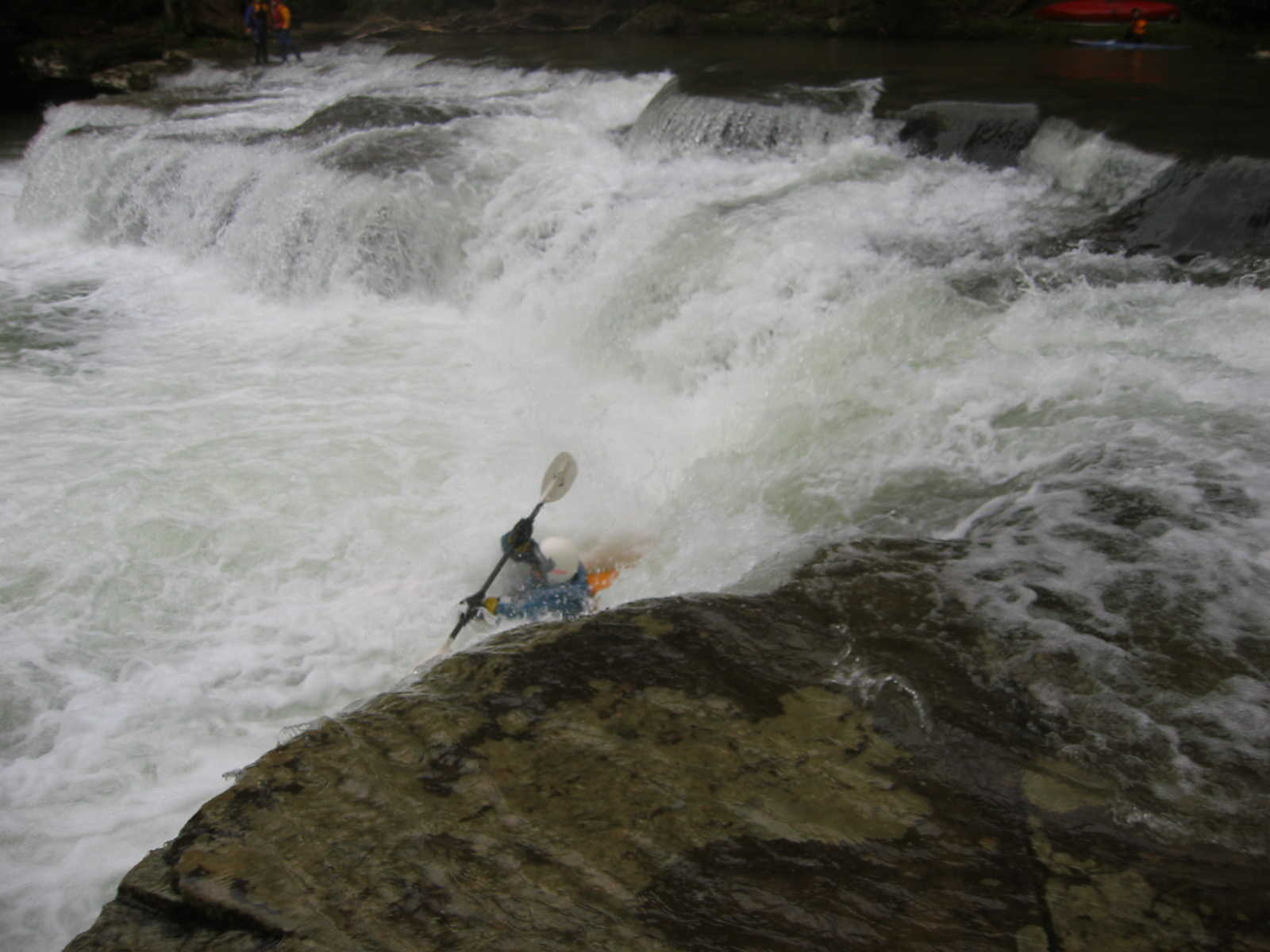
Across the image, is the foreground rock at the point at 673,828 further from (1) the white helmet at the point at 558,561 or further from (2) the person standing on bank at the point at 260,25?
(2) the person standing on bank at the point at 260,25

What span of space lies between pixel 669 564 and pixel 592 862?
1.75 metres

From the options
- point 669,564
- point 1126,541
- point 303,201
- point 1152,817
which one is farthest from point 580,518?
point 303,201

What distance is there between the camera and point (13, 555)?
3932mm

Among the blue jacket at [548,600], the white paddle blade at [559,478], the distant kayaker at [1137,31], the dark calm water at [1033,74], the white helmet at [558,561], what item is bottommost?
the blue jacket at [548,600]

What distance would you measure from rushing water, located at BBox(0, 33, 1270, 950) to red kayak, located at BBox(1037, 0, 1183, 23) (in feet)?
15.8

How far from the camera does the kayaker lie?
2.91m

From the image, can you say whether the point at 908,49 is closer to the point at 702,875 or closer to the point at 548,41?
the point at 548,41

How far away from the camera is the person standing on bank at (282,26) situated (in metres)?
15.3

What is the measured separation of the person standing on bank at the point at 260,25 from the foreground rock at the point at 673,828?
15.7 metres

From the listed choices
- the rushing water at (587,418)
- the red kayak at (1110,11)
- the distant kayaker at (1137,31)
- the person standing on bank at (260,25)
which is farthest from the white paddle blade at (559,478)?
the person standing on bank at (260,25)

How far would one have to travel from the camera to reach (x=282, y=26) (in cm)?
1538

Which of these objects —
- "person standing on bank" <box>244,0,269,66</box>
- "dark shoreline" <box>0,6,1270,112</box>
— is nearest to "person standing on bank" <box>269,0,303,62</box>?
"person standing on bank" <box>244,0,269,66</box>

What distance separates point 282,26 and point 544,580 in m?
15.5

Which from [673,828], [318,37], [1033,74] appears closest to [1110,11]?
[1033,74]
